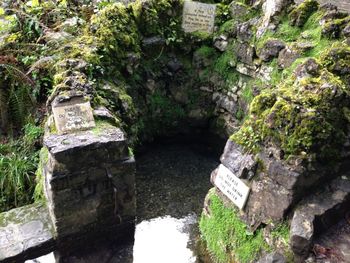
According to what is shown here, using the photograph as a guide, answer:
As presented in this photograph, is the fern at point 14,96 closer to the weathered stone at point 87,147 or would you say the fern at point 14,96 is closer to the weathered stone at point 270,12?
the weathered stone at point 87,147

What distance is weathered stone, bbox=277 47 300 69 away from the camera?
5.28 meters

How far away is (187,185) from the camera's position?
6.07 meters

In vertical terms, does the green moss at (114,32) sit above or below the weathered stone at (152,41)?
above

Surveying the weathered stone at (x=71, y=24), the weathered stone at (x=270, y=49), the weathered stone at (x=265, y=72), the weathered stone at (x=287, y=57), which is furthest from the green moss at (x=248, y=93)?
the weathered stone at (x=71, y=24)

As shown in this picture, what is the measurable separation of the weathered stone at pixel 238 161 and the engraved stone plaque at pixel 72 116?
5.19 feet

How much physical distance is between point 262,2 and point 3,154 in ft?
16.3

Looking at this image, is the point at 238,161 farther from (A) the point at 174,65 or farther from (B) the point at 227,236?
(A) the point at 174,65

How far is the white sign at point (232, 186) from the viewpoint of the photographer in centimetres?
404

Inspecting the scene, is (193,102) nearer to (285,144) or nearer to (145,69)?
(145,69)

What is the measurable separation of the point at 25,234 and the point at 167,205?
2145 mm

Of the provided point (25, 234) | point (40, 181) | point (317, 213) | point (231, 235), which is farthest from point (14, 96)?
point (317, 213)

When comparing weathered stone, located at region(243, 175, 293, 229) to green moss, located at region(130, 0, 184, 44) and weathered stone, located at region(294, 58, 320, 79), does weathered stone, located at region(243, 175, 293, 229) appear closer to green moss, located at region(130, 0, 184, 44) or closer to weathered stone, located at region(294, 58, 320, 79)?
weathered stone, located at region(294, 58, 320, 79)

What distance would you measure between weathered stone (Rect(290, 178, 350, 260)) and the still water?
5.08 feet

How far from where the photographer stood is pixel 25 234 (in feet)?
13.7
